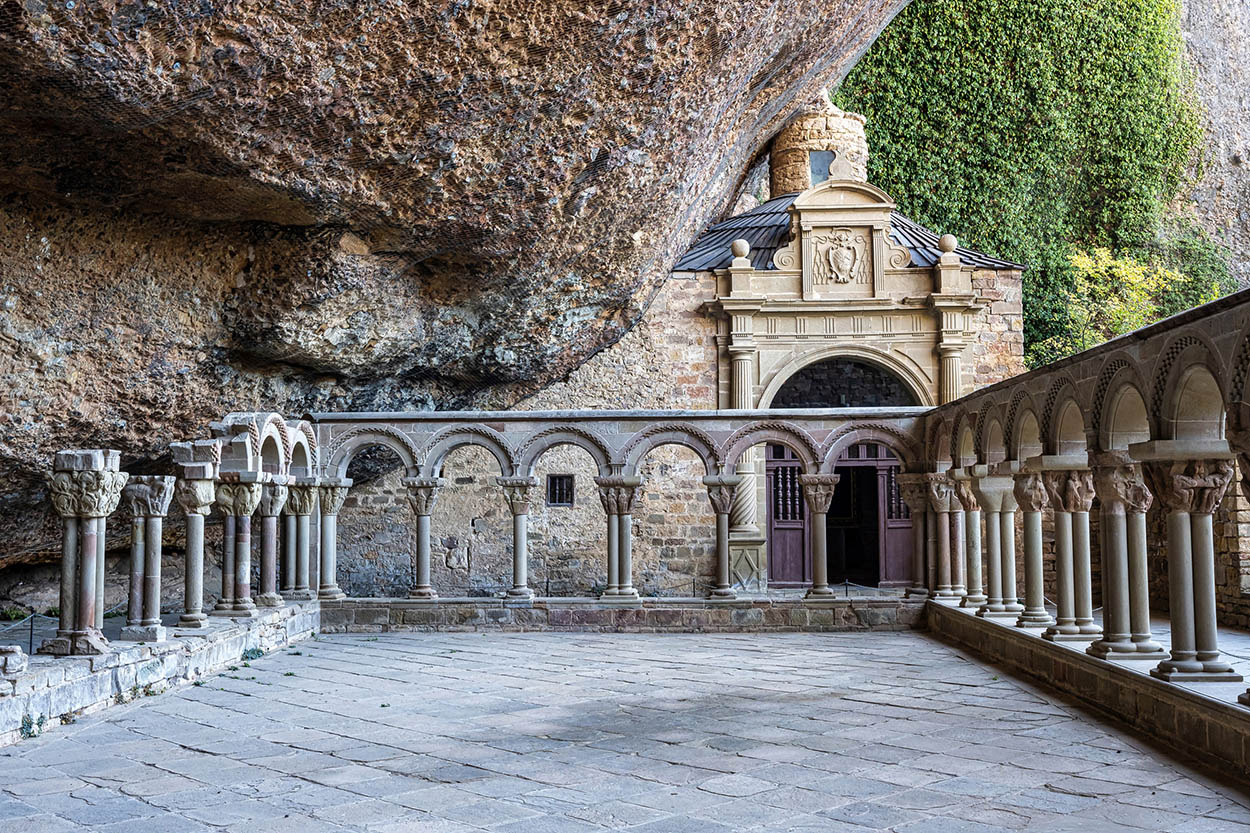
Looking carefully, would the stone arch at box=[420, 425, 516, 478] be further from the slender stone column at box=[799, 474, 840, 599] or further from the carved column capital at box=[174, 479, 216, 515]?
the carved column capital at box=[174, 479, 216, 515]

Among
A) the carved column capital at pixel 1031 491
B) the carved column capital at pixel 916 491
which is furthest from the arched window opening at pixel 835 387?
the carved column capital at pixel 1031 491

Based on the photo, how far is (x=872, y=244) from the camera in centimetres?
1462

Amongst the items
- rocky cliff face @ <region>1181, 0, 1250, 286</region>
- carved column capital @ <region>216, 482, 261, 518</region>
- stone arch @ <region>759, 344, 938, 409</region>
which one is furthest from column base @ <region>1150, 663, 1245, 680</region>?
rocky cliff face @ <region>1181, 0, 1250, 286</region>

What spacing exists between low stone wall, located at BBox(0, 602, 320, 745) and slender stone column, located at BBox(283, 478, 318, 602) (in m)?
1.88

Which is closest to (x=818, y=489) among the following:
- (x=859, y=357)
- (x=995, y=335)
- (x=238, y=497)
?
(x=859, y=357)

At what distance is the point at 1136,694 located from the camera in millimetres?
5969

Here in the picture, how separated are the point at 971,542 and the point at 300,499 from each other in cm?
670

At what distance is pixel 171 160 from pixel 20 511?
4.14 meters

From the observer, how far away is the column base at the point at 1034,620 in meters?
8.43

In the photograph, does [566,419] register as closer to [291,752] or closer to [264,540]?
[264,540]

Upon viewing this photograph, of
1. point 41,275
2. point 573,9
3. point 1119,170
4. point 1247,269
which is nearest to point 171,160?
point 41,275

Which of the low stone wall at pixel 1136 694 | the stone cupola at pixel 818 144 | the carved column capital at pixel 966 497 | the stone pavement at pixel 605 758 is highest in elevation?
the stone cupola at pixel 818 144

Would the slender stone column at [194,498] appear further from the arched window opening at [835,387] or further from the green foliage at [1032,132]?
the green foliage at [1032,132]

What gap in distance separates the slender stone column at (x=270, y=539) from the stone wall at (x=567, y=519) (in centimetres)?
364
